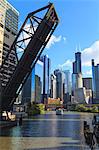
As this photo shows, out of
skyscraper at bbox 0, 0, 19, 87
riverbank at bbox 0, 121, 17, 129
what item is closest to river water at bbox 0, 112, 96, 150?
riverbank at bbox 0, 121, 17, 129

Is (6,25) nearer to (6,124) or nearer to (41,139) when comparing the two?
(6,124)

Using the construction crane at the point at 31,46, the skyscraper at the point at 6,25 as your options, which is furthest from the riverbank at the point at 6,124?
the skyscraper at the point at 6,25

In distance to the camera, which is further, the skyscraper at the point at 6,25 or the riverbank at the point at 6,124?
the skyscraper at the point at 6,25

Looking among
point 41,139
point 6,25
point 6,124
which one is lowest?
point 41,139

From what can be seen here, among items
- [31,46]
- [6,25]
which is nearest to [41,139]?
[31,46]

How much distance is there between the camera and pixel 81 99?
19938 centimetres

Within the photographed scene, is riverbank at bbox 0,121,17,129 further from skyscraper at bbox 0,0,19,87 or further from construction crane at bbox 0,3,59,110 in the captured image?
skyscraper at bbox 0,0,19,87

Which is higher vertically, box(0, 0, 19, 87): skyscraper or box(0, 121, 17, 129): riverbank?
box(0, 0, 19, 87): skyscraper

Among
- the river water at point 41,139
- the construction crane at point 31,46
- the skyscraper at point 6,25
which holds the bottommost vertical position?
the river water at point 41,139

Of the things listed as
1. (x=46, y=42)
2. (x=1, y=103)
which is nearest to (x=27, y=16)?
(x=46, y=42)

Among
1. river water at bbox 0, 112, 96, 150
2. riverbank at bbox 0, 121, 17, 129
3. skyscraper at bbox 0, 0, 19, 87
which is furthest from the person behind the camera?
skyscraper at bbox 0, 0, 19, 87

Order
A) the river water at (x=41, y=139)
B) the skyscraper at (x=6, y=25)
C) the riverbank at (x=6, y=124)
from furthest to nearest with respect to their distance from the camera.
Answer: the skyscraper at (x=6, y=25) → the riverbank at (x=6, y=124) → the river water at (x=41, y=139)

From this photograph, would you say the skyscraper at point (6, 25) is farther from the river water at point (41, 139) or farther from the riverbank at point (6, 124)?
the river water at point (41, 139)

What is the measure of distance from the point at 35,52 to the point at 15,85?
15.4ft
